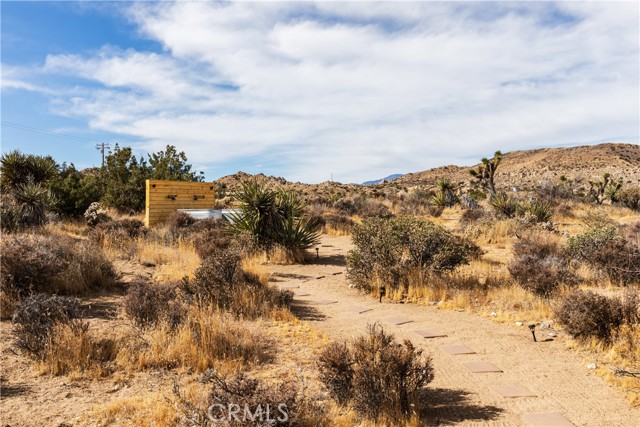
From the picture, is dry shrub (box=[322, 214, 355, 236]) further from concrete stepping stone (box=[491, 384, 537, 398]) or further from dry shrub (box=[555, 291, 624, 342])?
concrete stepping stone (box=[491, 384, 537, 398])

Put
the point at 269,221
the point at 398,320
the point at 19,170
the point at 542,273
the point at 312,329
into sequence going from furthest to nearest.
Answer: the point at 19,170
the point at 269,221
the point at 542,273
the point at 398,320
the point at 312,329

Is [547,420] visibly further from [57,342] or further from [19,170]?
[19,170]

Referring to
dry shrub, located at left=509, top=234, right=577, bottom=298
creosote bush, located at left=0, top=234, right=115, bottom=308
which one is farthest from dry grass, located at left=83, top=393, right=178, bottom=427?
dry shrub, located at left=509, top=234, right=577, bottom=298

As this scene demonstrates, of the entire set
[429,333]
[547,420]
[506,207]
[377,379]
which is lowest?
[547,420]

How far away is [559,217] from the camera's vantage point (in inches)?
877

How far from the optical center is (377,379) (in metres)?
4.24

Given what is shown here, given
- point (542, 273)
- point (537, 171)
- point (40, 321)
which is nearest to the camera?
point (40, 321)

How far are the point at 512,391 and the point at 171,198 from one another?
19.1 metres

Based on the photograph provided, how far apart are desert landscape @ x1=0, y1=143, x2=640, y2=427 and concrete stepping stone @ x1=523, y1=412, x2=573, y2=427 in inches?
0.8

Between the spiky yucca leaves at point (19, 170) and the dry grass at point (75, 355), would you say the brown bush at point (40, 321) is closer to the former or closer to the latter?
the dry grass at point (75, 355)

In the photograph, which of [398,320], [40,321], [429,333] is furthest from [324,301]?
[40,321]

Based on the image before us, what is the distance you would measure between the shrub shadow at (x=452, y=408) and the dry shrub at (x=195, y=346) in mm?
1997

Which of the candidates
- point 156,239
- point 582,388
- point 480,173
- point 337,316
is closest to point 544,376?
point 582,388

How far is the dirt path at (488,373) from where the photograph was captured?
4.24 m
